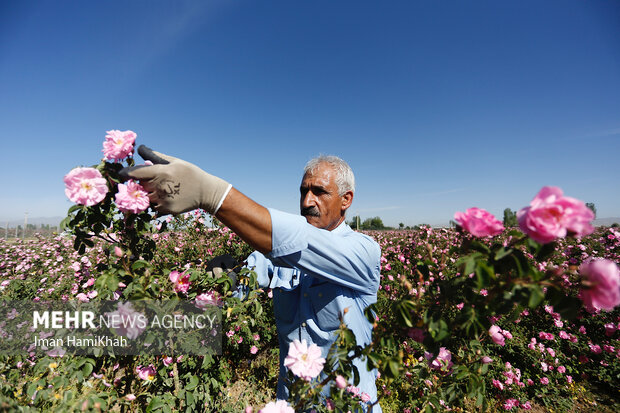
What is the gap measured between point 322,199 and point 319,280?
704mm

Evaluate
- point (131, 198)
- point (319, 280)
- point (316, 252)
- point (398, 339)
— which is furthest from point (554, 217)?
point (131, 198)

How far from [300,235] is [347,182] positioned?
3.99ft

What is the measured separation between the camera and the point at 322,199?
2.10m

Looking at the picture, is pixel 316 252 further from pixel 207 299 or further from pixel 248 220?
pixel 207 299

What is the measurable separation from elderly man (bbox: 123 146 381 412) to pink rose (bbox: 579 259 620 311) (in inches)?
30.1

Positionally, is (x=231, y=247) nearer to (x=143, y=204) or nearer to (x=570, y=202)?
(x=143, y=204)

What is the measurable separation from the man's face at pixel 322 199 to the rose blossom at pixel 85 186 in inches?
53.0

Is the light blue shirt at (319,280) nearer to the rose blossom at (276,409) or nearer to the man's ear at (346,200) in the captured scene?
the rose blossom at (276,409)

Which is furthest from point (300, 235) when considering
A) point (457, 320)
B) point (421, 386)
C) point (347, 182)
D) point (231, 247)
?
point (231, 247)

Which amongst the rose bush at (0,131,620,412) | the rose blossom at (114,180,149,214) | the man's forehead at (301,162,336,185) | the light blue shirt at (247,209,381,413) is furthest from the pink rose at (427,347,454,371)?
the rose blossom at (114,180,149,214)

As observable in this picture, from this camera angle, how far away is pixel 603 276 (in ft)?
2.05

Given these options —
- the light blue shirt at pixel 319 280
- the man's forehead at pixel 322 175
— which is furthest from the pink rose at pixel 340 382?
the man's forehead at pixel 322 175

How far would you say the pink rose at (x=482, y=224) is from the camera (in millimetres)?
773

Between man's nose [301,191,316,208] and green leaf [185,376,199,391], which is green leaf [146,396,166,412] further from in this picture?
man's nose [301,191,316,208]
